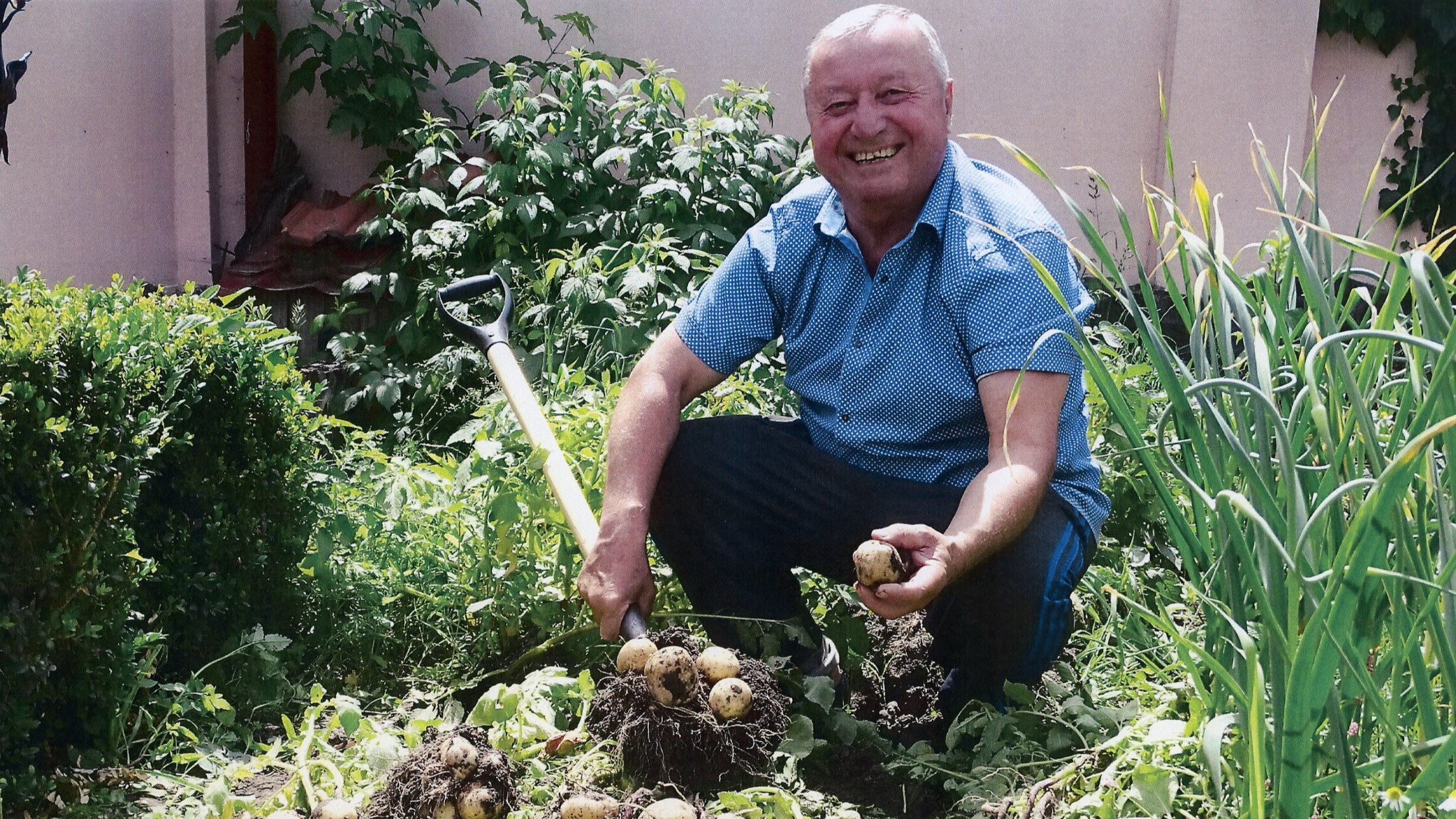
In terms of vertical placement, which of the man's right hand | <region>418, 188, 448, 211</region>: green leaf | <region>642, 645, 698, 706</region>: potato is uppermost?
<region>418, 188, 448, 211</region>: green leaf

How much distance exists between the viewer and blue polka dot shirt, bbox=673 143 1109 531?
222 centimetres

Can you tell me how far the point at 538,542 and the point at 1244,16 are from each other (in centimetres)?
438

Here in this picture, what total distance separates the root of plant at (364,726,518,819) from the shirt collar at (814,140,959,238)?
3.99 feet

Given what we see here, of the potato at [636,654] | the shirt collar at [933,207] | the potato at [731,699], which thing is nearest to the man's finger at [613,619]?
the potato at [636,654]

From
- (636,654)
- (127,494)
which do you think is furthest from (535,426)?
(127,494)

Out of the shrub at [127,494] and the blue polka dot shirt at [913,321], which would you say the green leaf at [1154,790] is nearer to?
the blue polka dot shirt at [913,321]

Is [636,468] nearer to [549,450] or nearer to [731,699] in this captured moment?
[549,450]

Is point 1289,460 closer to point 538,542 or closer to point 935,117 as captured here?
point 935,117

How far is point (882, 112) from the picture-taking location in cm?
231

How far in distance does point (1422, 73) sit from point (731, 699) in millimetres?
5316

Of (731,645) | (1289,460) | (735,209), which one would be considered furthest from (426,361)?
(1289,460)

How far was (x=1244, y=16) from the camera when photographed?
5438 millimetres

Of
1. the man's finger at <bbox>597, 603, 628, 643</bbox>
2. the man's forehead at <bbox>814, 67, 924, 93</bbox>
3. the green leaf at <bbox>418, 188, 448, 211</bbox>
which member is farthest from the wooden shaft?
the green leaf at <bbox>418, 188, 448, 211</bbox>

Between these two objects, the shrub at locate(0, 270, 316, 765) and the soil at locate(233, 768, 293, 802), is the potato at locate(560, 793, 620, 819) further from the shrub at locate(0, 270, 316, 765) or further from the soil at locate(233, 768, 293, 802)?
the shrub at locate(0, 270, 316, 765)
